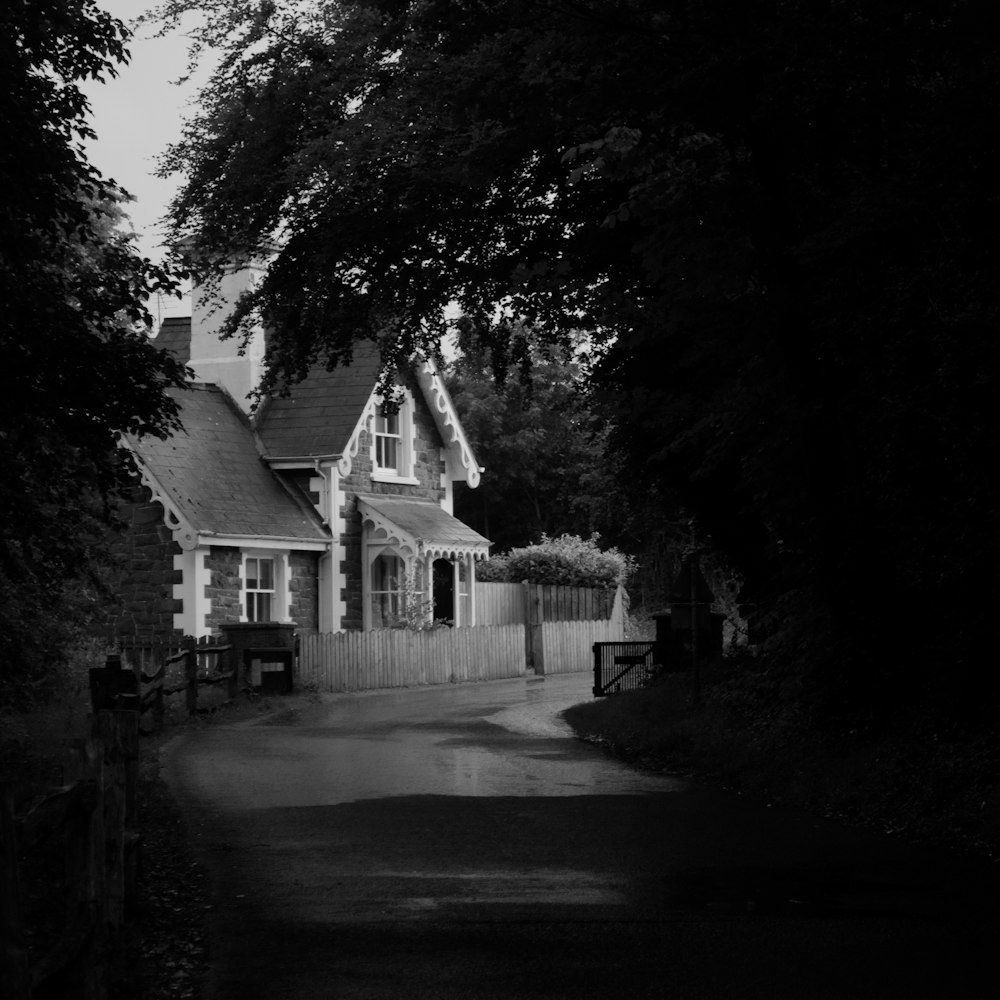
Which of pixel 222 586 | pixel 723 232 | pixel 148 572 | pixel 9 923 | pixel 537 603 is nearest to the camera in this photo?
pixel 9 923

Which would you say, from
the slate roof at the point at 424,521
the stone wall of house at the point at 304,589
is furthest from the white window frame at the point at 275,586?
the slate roof at the point at 424,521

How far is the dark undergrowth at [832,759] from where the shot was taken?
12.5 m

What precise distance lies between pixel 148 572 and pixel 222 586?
1637 mm

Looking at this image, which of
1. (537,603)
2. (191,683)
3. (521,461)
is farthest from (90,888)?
(521,461)

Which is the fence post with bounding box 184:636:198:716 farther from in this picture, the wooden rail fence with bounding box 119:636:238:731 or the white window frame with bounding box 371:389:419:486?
the white window frame with bounding box 371:389:419:486

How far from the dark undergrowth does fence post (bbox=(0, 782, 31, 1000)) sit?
7976mm

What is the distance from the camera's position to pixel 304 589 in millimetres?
37469

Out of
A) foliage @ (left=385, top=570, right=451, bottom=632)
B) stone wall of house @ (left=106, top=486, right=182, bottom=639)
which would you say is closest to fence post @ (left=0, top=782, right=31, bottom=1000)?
stone wall of house @ (left=106, top=486, right=182, bottom=639)

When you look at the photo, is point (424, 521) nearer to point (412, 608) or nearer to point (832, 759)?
point (412, 608)

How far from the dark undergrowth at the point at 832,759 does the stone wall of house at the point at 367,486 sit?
17.0m

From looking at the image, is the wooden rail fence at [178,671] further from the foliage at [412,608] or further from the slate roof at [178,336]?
the slate roof at [178,336]

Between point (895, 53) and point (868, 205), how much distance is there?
52.5 inches

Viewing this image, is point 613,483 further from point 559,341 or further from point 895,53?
point 895,53

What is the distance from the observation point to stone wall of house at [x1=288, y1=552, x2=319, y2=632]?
3691 centimetres
